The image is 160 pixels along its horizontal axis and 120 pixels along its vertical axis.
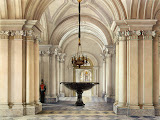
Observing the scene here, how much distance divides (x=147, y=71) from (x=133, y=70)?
0.58 m

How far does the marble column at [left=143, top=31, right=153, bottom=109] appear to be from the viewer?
28.8 feet

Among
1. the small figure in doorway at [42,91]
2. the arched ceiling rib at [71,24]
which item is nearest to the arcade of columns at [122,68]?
the small figure in doorway at [42,91]

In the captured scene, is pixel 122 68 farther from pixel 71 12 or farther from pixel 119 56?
pixel 71 12

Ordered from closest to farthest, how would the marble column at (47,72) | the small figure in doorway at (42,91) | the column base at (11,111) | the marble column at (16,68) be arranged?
1. the column base at (11,111)
2. the marble column at (16,68)
3. the small figure in doorway at (42,91)
4. the marble column at (47,72)

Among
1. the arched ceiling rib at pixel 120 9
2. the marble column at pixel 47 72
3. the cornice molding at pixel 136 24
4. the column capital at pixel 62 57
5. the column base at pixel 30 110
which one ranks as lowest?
the column base at pixel 30 110

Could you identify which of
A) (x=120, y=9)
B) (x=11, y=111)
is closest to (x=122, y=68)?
(x=120, y=9)

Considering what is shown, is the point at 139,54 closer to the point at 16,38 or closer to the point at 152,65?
the point at 152,65

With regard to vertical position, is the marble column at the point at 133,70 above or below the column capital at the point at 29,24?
below

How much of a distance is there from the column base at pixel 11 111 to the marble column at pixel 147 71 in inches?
200

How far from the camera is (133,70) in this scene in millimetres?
8828

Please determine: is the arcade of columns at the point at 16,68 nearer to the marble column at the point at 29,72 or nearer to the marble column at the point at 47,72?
the marble column at the point at 29,72

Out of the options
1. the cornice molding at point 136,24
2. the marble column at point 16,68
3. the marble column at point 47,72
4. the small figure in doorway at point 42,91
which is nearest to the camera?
the cornice molding at point 136,24

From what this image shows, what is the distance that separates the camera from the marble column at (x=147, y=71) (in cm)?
878

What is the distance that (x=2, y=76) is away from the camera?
8852 mm
